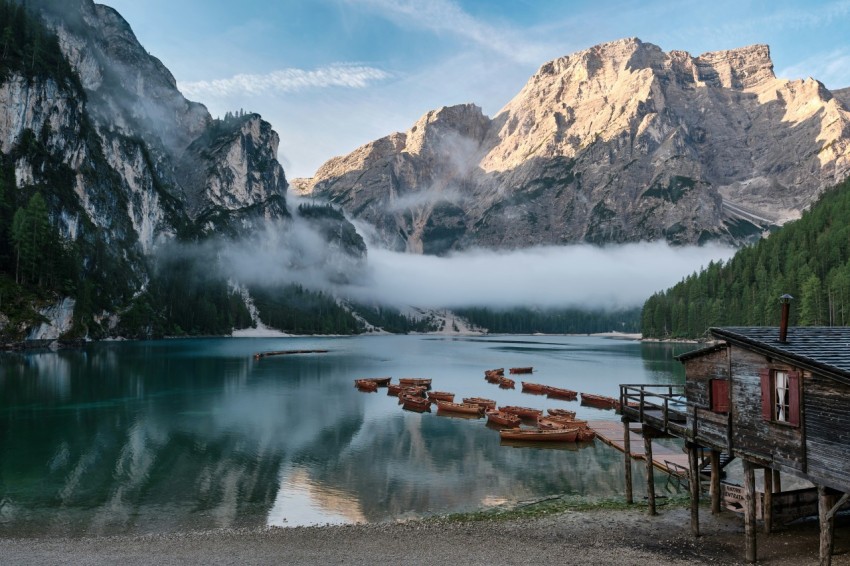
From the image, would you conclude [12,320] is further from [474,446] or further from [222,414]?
[474,446]

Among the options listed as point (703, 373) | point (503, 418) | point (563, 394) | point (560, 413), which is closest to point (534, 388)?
point (563, 394)

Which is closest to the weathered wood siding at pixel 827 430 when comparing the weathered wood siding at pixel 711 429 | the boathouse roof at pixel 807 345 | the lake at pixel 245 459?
the boathouse roof at pixel 807 345

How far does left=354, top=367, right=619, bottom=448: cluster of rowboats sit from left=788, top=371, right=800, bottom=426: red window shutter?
1393 inches

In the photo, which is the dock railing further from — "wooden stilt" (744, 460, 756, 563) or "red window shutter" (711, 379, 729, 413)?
"wooden stilt" (744, 460, 756, 563)

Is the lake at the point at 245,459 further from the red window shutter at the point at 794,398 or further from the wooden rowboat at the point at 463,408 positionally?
the red window shutter at the point at 794,398

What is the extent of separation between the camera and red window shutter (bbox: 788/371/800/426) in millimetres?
20484

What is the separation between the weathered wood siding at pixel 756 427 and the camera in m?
20.7

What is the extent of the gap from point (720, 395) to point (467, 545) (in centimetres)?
1413

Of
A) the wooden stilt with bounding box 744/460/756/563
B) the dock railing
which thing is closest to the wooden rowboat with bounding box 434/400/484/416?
the dock railing

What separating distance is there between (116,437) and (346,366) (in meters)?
91.1

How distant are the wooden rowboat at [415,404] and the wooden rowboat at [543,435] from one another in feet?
74.1

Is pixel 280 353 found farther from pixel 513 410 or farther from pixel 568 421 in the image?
pixel 568 421

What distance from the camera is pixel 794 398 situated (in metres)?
20.6

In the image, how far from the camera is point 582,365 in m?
152
